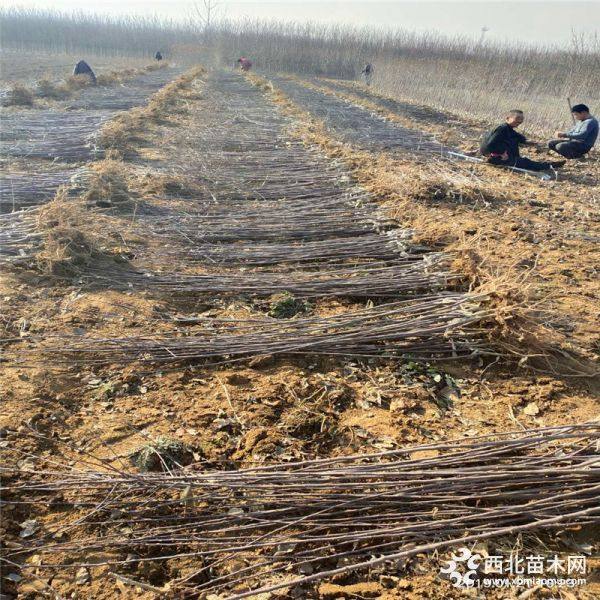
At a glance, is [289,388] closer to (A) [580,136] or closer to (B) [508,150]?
(B) [508,150]

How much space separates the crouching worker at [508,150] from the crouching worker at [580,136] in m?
0.69

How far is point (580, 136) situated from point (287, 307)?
711cm

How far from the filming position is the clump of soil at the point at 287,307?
3283 millimetres

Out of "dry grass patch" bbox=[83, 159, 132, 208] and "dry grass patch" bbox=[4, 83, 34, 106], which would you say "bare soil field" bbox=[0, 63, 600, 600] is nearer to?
"dry grass patch" bbox=[83, 159, 132, 208]

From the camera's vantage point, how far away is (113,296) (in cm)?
338

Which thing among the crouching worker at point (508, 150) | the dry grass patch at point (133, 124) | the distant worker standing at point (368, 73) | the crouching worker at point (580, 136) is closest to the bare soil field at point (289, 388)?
the crouching worker at point (508, 150)

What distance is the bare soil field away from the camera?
1.71 metres

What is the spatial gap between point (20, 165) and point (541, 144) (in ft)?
31.3

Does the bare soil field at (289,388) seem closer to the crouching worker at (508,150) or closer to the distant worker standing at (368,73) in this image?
the crouching worker at (508,150)

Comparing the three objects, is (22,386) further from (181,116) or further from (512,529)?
(181,116)

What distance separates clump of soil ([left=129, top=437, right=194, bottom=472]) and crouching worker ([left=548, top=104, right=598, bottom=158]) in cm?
824

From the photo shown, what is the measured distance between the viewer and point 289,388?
261 cm

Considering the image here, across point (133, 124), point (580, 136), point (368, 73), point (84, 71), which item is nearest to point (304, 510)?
point (580, 136)

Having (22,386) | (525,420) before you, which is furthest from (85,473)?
(525,420)
